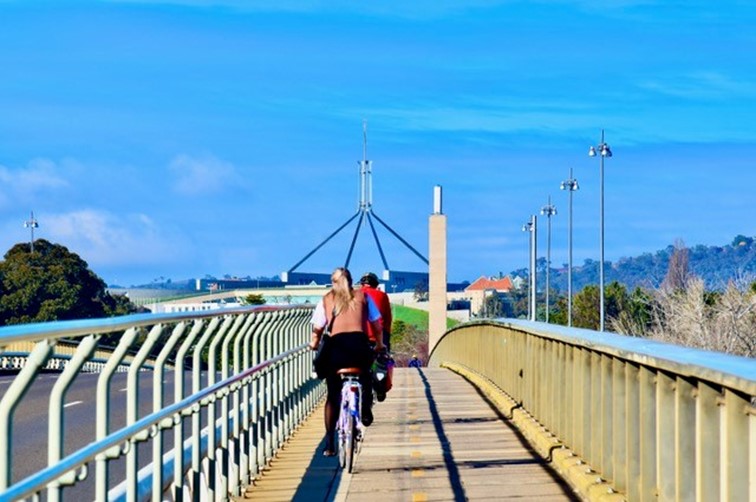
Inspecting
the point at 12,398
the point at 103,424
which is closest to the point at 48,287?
the point at 103,424

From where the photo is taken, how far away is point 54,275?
4092 inches

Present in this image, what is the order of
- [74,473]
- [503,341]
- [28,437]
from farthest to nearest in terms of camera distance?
[503,341] → [28,437] → [74,473]

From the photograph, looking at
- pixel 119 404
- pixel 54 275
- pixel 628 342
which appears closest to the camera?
pixel 119 404

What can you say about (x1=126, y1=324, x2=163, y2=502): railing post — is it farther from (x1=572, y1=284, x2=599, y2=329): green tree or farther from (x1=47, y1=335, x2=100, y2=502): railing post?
(x1=572, y1=284, x2=599, y2=329): green tree

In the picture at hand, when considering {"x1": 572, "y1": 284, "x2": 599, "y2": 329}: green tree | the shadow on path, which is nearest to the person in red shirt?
the shadow on path

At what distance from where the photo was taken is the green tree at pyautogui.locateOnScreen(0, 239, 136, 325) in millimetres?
100875

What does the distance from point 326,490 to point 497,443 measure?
430 centimetres

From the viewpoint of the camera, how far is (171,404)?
413 inches

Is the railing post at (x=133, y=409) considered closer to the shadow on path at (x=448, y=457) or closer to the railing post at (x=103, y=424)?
the railing post at (x=103, y=424)

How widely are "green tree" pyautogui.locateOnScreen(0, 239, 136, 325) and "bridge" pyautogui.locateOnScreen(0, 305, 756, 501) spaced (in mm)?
78630

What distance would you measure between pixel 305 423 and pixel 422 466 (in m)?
6.31

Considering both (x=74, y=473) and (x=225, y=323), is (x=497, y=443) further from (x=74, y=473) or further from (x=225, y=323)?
(x=74, y=473)

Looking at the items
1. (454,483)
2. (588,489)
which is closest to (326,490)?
(454,483)

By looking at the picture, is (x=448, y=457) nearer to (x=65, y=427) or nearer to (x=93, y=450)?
(x=93, y=450)
